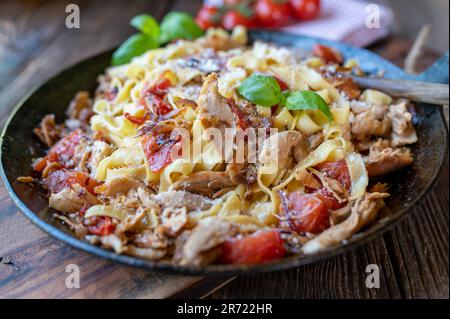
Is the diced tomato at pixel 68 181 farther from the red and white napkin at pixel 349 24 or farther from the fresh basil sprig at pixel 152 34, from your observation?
the red and white napkin at pixel 349 24

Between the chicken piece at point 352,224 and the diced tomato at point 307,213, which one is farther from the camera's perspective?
the diced tomato at point 307,213

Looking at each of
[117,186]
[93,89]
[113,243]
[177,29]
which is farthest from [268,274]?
[177,29]

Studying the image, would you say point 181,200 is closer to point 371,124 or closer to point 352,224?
point 352,224

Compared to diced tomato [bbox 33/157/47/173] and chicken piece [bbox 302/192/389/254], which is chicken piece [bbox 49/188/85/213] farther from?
chicken piece [bbox 302/192/389/254]

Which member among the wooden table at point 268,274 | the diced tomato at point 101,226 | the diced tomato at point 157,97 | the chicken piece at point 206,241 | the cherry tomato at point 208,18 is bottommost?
the wooden table at point 268,274

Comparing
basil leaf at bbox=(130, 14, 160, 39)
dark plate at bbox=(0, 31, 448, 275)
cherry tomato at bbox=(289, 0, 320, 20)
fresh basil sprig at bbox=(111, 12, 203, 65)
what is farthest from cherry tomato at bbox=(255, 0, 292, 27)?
basil leaf at bbox=(130, 14, 160, 39)

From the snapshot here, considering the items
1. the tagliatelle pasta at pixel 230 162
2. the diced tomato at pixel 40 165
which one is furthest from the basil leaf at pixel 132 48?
the diced tomato at pixel 40 165

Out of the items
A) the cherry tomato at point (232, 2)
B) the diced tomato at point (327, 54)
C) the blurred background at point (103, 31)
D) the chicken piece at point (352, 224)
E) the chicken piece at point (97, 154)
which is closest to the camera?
the chicken piece at point (352, 224)
